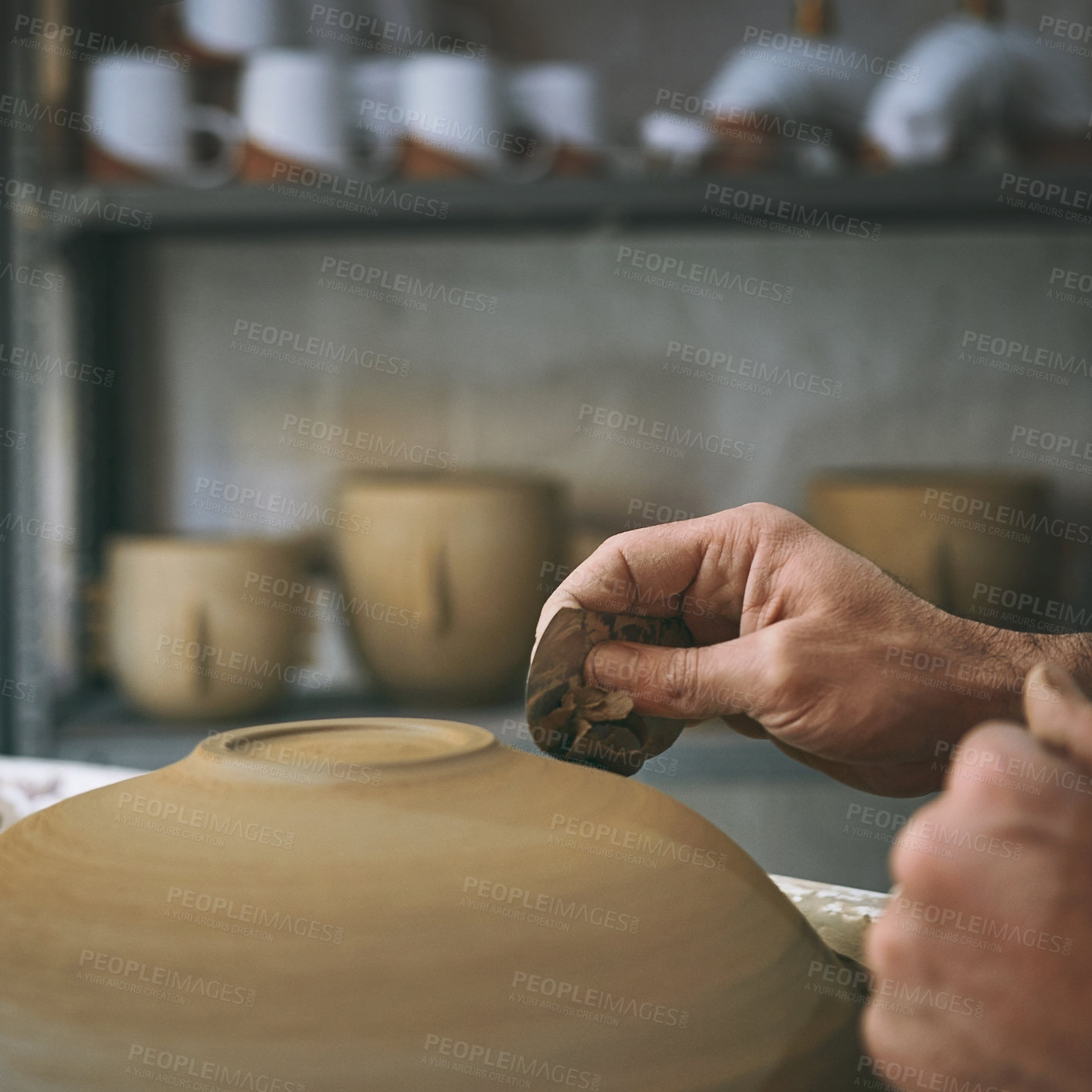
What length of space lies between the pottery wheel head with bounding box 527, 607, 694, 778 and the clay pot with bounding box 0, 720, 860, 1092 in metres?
0.01

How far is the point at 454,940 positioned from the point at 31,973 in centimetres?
10

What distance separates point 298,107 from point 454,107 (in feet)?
0.38

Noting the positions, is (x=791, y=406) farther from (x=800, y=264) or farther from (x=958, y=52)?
(x=958, y=52)

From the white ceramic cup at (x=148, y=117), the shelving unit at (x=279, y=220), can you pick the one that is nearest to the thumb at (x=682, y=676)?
the shelving unit at (x=279, y=220)

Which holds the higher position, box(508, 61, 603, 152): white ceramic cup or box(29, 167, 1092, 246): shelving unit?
box(508, 61, 603, 152): white ceramic cup

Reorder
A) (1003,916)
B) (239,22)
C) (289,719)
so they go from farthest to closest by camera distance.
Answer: (239,22) → (289,719) → (1003,916)

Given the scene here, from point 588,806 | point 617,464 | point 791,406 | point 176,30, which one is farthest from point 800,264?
point 588,806

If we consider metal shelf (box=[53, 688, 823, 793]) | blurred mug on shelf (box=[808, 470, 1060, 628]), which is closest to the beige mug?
metal shelf (box=[53, 688, 823, 793])

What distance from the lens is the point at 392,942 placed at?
0.26 m

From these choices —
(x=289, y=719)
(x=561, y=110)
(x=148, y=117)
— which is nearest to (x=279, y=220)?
(x=148, y=117)

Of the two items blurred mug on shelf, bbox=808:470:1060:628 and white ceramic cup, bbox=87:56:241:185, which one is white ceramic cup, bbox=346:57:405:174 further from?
blurred mug on shelf, bbox=808:470:1060:628

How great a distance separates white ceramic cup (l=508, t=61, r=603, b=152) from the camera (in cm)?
83

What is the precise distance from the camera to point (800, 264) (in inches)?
38.9

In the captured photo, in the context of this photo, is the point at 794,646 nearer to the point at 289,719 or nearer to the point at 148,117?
the point at 289,719
